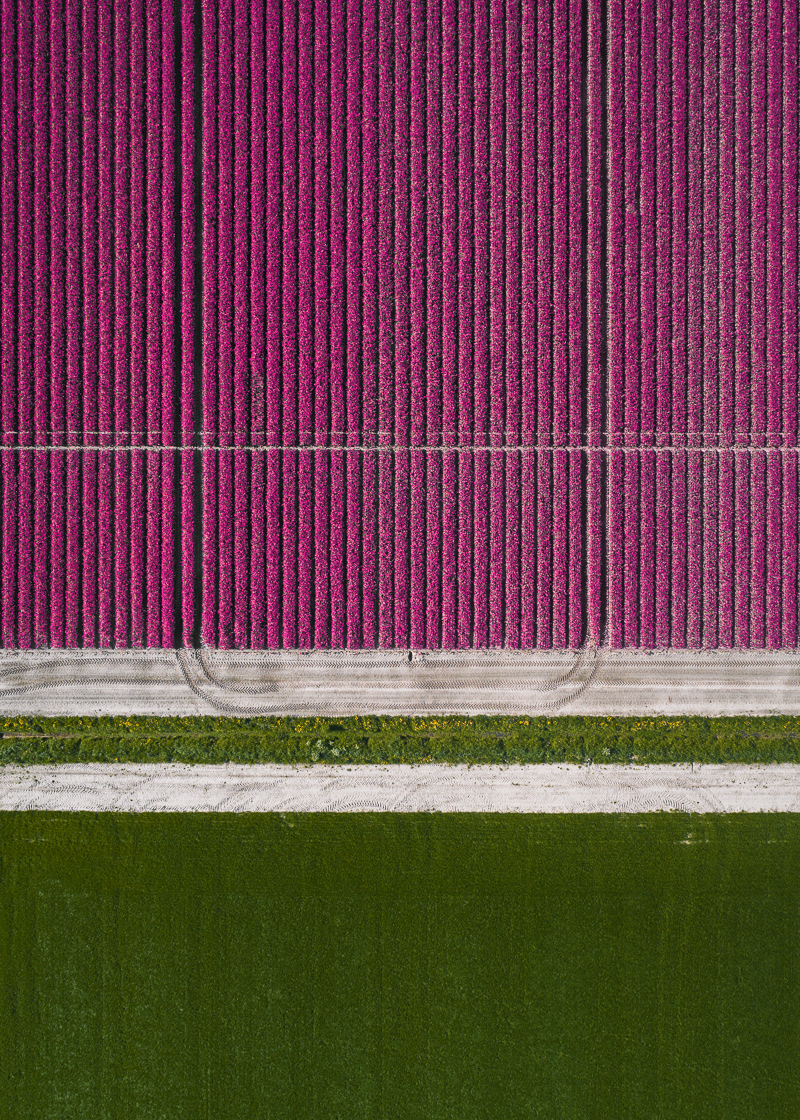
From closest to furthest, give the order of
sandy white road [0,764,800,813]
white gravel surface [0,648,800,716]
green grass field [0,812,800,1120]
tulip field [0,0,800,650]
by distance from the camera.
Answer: green grass field [0,812,800,1120]
tulip field [0,0,800,650]
sandy white road [0,764,800,813]
white gravel surface [0,648,800,716]

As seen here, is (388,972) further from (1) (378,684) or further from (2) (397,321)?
(2) (397,321)

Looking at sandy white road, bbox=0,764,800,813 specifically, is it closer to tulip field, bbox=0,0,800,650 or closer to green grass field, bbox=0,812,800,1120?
green grass field, bbox=0,812,800,1120

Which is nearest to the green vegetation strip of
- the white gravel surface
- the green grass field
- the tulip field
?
the white gravel surface

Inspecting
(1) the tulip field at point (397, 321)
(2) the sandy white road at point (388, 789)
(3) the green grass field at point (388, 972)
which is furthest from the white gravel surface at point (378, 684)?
(3) the green grass field at point (388, 972)

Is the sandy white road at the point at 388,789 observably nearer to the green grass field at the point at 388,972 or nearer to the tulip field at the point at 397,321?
the green grass field at the point at 388,972

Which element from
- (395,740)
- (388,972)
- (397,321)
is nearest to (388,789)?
(395,740)

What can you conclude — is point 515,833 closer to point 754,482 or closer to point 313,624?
point 313,624
